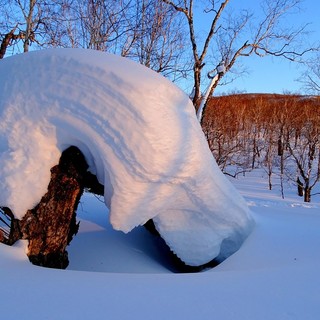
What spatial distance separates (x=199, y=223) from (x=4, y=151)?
5.85 ft

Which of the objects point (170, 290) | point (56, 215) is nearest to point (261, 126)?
point (56, 215)

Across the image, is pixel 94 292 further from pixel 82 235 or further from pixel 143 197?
pixel 82 235

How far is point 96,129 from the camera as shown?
282cm

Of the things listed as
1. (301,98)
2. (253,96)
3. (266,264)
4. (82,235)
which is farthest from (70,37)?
(253,96)

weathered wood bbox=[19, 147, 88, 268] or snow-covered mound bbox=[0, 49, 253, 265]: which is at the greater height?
snow-covered mound bbox=[0, 49, 253, 265]

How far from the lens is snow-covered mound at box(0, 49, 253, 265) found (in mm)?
2807

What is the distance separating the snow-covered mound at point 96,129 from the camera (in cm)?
281

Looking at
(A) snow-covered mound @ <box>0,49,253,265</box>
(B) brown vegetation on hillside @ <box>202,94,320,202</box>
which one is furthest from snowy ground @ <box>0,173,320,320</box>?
(B) brown vegetation on hillside @ <box>202,94,320,202</box>

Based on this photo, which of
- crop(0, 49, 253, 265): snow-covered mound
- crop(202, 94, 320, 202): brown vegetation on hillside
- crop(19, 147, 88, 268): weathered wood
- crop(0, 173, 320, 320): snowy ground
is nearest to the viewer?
crop(0, 173, 320, 320): snowy ground

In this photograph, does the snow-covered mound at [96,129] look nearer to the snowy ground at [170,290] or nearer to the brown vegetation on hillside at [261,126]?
the snowy ground at [170,290]

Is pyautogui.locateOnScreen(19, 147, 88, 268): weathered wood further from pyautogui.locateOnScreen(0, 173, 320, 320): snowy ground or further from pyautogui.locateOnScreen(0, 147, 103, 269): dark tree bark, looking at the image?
pyautogui.locateOnScreen(0, 173, 320, 320): snowy ground

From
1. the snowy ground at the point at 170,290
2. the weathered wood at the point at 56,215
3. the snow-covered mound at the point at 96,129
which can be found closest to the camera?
the snowy ground at the point at 170,290

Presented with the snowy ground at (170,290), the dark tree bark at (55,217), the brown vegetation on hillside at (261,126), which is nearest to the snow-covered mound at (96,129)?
the dark tree bark at (55,217)

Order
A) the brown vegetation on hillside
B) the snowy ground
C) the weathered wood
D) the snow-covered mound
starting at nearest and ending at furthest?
the snowy ground → the snow-covered mound → the weathered wood → the brown vegetation on hillside
